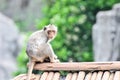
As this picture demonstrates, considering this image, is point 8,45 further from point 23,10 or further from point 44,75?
point 44,75

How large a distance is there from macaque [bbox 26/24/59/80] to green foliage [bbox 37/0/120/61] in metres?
7.58

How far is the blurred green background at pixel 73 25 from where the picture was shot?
15328 millimetres

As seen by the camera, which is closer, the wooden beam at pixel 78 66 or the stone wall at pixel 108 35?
the wooden beam at pixel 78 66

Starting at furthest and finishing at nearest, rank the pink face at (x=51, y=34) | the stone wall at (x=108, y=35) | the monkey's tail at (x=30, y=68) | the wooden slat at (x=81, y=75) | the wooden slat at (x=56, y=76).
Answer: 1. the stone wall at (x=108, y=35)
2. the pink face at (x=51, y=34)
3. the monkey's tail at (x=30, y=68)
4. the wooden slat at (x=56, y=76)
5. the wooden slat at (x=81, y=75)

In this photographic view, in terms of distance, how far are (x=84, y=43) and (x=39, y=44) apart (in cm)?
834

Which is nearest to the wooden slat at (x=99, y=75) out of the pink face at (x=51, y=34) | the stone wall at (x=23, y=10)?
the pink face at (x=51, y=34)

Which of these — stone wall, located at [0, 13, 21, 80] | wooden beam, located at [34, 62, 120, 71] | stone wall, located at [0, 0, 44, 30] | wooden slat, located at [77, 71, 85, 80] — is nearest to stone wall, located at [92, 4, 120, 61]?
stone wall, located at [0, 13, 21, 80]

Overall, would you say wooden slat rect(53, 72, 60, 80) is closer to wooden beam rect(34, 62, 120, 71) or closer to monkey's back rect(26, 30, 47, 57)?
wooden beam rect(34, 62, 120, 71)

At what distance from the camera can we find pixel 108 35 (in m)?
12.7

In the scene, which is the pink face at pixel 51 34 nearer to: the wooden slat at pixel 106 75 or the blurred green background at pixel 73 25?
the wooden slat at pixel 106 75

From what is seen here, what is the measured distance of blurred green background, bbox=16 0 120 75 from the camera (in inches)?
603

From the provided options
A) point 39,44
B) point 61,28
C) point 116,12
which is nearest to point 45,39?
point 39,44

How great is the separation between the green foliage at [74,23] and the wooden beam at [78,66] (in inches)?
314

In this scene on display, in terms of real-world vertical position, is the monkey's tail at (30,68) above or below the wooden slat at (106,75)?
above
